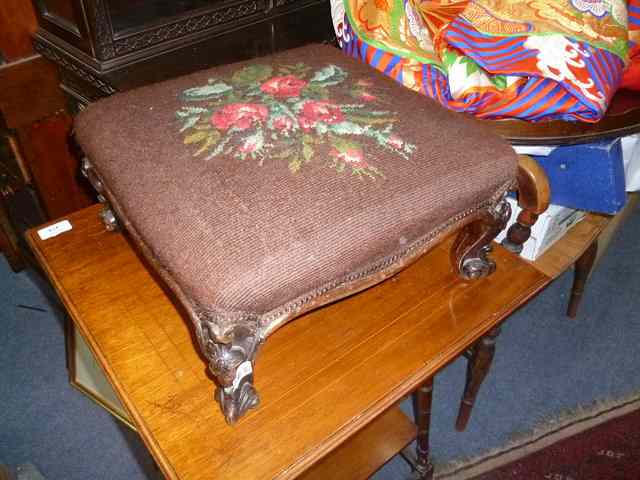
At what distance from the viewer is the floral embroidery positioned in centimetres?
69

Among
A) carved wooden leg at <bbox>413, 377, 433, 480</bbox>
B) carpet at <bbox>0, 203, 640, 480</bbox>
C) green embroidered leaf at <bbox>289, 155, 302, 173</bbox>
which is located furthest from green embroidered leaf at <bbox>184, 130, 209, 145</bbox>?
carpet at <bbox>0, 203, 640, 480</bbox>

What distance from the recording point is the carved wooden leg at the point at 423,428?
0.95 meters

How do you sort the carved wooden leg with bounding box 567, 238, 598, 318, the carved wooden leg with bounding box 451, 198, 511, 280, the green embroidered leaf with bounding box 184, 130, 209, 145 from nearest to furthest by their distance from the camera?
1. the green embroidered leaf with bounding box 184, 130, 209, 145
2. the carved wooden leg with bounding box 451, 198, 511, 280
3. the carved wooden leg with bounding box 567, 238, 598, 318

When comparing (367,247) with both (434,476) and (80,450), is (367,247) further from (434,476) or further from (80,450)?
(80,450)

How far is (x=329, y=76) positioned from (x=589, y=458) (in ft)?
3.12

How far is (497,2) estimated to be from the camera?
879mm

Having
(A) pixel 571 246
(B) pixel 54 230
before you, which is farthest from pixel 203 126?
(A) pixel 571 246

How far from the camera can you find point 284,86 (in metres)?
0.81

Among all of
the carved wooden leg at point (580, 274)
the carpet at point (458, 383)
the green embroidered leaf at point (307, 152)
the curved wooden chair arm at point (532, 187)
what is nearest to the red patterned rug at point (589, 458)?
the carpet at point (458, 383)

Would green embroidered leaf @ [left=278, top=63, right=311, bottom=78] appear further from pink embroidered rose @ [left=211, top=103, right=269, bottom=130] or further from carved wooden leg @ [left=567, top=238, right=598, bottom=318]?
carved wooden leg @ [left=567, top=238, right=598, bottom=318]

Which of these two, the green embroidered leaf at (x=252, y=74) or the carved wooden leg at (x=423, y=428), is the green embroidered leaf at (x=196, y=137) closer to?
the green embroidered leaf at (x=252, y=74)

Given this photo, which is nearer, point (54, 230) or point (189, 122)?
point (189, 122)

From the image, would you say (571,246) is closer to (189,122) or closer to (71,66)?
(189,122)

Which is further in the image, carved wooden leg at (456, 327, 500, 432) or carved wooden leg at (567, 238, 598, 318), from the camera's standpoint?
carved wooden leg at (567, 238, 598, 318)
